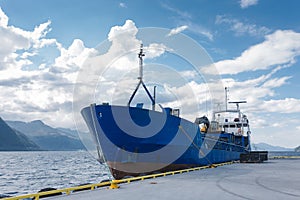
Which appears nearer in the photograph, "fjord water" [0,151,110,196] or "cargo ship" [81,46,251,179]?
"cargo ship" [81,46,251,179]

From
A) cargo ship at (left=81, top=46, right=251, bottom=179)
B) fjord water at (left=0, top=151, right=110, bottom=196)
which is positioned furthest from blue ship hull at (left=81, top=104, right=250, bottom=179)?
fjord water at (left=0, top=151, right=110, bottom=196)

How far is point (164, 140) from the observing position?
83.4 feet

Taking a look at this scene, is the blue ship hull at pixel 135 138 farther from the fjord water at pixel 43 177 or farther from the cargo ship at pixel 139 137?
the fjord water at pixel 43 177

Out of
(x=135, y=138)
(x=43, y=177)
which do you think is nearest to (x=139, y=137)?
(x=135, y=138)

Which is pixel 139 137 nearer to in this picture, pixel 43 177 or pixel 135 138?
pixel 135 138

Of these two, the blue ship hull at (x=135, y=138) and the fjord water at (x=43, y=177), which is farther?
the fjord water at (x=43, y=177)

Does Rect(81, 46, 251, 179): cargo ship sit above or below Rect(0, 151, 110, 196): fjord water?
above

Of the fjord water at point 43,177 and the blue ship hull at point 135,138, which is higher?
the blue ship hull at point 135,138

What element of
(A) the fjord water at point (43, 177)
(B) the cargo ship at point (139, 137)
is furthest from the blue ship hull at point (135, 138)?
(A) the fjord water at point (43, 177)

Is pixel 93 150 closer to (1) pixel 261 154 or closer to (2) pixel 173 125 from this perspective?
(2) pixel 173 125

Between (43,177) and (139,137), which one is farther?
(43,177)

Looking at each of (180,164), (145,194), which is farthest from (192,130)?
(145,194)

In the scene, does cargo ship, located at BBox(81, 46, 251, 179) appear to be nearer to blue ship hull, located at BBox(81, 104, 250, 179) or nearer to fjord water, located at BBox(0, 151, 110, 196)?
blue ship hull, located at BBox(81, 104, 250, 179)

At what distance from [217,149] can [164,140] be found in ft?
51.6
